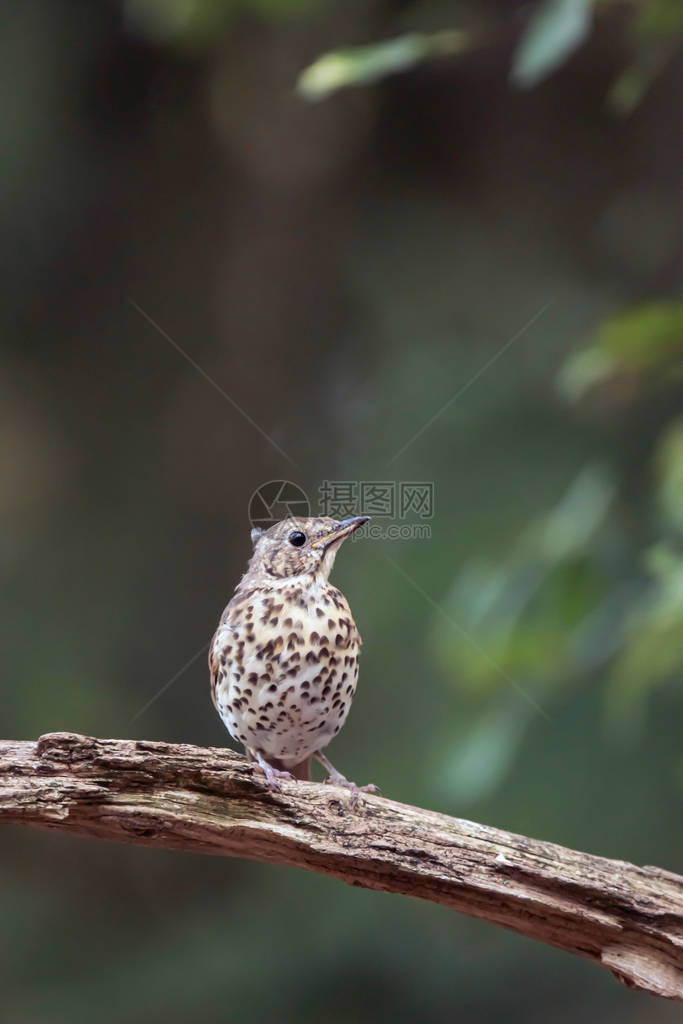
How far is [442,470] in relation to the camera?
15.2 feet

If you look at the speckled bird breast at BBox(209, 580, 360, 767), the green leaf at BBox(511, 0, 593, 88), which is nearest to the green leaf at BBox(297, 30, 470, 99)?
the green leaf at BBox(511, 0, 593, 88)

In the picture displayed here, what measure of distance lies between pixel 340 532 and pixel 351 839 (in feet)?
2.26

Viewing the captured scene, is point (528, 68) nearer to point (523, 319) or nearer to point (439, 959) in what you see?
point (523, 319)

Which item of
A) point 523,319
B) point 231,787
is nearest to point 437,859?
point 231,787

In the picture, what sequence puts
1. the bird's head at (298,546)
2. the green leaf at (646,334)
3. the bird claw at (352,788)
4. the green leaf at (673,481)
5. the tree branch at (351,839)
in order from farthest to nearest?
the bird's head at (298,546)
the green leaf at (646,334)
the bird claw at (352,788)
the green leaf at (673,481)
the tree branch at (351,839)

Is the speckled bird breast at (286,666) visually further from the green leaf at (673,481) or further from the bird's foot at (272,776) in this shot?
the green leaf at (673,481)

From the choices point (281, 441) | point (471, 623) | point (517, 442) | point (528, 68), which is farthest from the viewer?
point (281, 441)

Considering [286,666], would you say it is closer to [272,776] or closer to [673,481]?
[272,776]

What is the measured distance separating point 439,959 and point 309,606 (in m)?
2.59

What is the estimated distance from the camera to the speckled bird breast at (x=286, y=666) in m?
2.70

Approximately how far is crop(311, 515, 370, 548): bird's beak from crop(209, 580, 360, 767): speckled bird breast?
12cm

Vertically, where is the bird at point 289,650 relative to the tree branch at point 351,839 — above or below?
above

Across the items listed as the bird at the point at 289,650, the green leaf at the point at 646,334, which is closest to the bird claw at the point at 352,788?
the bird at the point at 289,650

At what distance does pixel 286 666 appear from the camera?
2.69m
